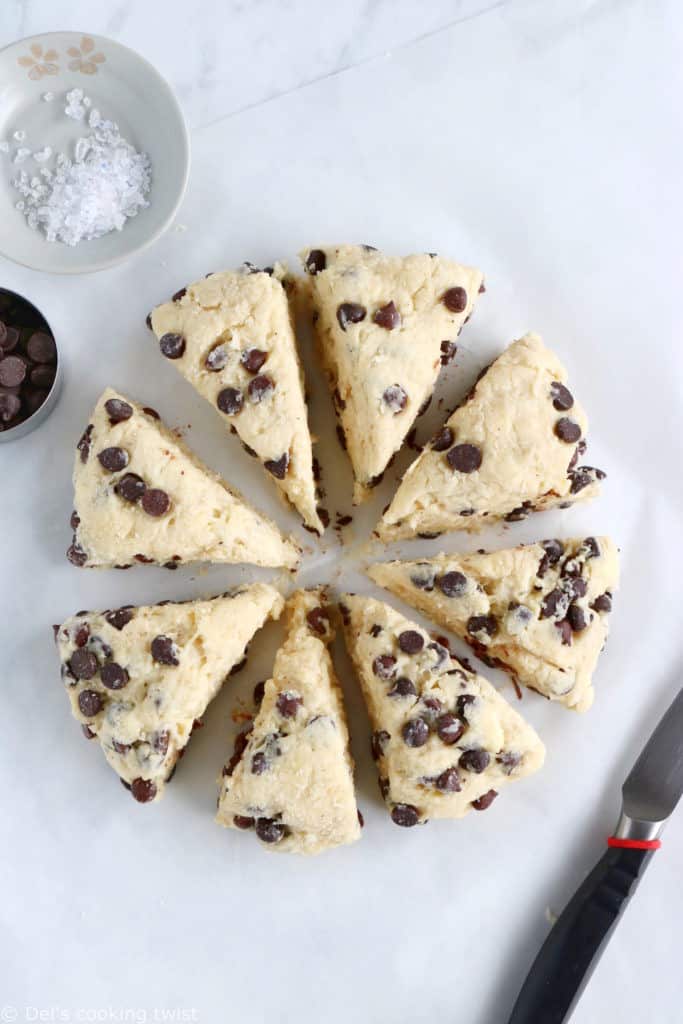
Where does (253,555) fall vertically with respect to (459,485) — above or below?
below

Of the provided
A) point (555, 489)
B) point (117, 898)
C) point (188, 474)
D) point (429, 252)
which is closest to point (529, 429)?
point (555, 489)

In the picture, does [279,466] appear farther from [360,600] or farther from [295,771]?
[295,771]

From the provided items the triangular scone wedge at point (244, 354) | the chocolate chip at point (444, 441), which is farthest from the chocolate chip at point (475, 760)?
the triangular scone wedge at point (244, 354)

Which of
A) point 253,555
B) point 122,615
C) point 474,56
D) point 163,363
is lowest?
Answer: point 122,615

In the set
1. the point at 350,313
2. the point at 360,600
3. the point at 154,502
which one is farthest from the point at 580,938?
the point at 350,313

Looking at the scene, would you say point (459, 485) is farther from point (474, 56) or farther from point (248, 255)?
point (474, 56)

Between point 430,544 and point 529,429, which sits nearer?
point 529,429

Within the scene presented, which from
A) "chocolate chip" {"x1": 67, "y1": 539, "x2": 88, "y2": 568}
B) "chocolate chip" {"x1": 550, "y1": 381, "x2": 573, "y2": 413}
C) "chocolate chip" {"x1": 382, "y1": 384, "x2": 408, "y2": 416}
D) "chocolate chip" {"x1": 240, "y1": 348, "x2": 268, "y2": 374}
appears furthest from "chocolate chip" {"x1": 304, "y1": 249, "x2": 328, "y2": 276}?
"chocolate chip" {"x1": 67, "y1": 539, "x2": 88, "y2": 568}
